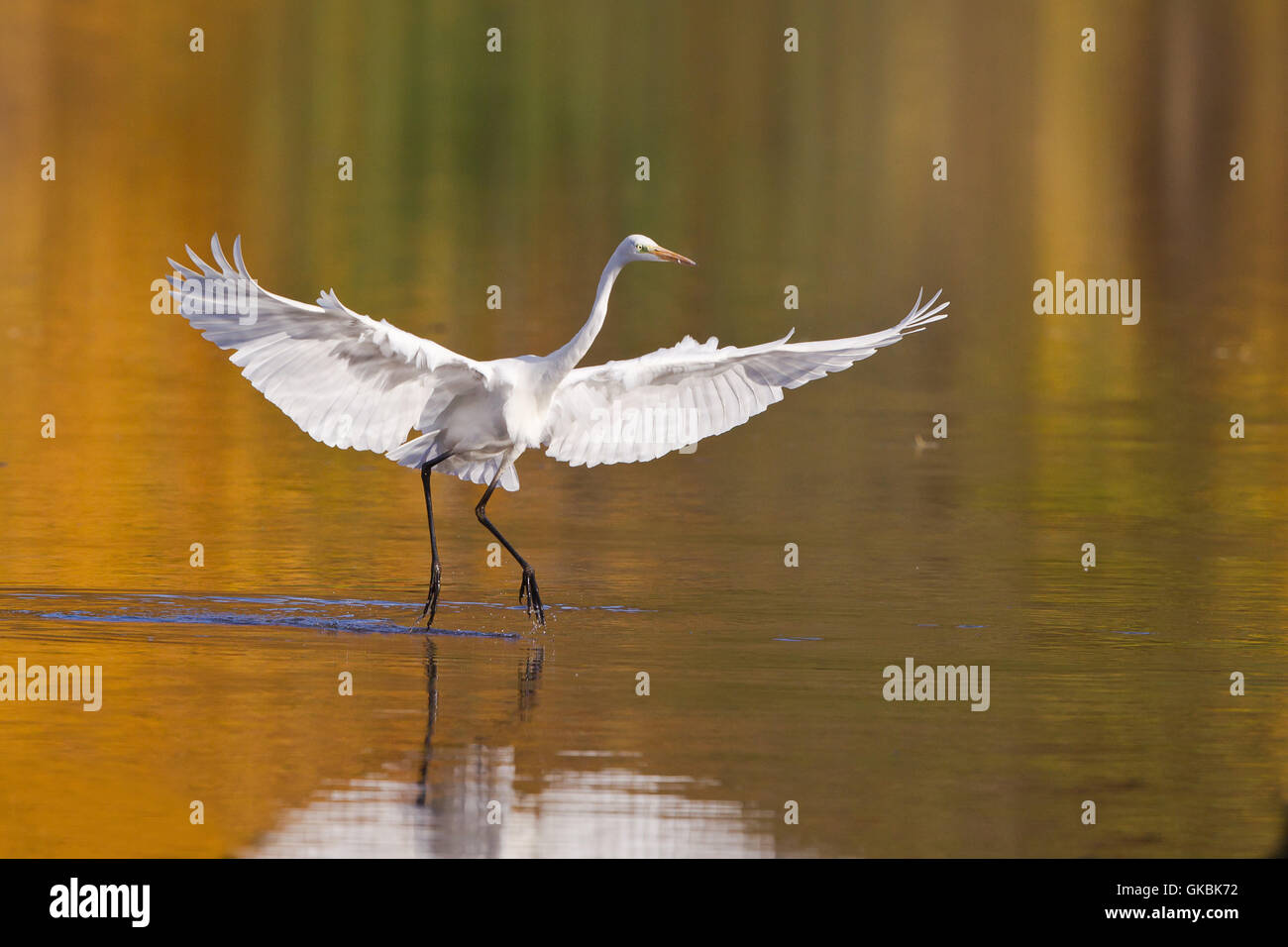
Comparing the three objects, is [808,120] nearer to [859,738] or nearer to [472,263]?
[472,263]

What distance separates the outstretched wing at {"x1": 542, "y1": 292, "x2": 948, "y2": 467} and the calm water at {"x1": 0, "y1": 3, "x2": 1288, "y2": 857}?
0.89 metres

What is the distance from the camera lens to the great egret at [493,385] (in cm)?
1186

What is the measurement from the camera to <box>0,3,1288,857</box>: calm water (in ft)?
30.1

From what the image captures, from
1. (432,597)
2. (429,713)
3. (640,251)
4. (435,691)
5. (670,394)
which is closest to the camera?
(429,713)

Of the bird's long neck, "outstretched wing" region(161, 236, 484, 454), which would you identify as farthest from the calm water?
the bird's long neck

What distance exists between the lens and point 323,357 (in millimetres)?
12094

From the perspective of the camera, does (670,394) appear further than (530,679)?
Yes

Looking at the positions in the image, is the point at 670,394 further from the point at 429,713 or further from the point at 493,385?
the point at 429,713

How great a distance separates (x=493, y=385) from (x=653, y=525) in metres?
2.71

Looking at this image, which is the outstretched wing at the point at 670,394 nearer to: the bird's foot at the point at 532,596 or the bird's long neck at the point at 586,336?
the bird's long neck at the point at 586,336

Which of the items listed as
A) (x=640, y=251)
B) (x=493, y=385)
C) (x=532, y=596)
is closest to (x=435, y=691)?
(x=532, y=596)

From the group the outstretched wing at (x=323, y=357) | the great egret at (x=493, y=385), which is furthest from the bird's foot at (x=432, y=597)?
the outstretched wing at (x=323, y=357)

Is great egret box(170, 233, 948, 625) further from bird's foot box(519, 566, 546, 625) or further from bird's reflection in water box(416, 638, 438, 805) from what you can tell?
bird's reflection in water box(416, 638, 438, 805)

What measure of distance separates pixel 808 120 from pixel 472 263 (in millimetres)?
16734
